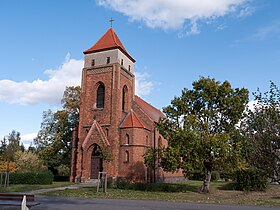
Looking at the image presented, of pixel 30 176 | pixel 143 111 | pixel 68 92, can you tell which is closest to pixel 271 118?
pixel 143 111

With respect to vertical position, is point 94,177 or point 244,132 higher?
point 244,132

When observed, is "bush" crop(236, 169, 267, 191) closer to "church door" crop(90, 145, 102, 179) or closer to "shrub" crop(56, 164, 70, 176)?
"church door" crop(90, 145, 102, 179)

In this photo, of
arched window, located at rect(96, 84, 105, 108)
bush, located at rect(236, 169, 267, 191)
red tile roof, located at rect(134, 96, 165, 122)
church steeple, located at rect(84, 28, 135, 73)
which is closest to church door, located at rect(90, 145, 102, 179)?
arched window, located at rect(96, 84, 105, 108)

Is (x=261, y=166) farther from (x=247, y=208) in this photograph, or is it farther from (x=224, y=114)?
(x=247, y=208)

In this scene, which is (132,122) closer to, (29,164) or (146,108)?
(146,108)

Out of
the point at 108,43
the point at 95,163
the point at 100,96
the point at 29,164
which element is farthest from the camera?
the point at 29,164

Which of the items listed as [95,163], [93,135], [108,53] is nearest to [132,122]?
[93,135]

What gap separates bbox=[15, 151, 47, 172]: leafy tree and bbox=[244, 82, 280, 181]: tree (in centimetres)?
2622

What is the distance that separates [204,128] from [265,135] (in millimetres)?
4200

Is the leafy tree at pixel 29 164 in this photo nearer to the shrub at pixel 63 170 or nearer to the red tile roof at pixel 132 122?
the shrub at pixel 63 170

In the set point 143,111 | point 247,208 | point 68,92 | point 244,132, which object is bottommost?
point 247,208

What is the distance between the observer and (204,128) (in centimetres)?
2127

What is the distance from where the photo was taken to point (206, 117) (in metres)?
22.1

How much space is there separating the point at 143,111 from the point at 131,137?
5.16 meters
